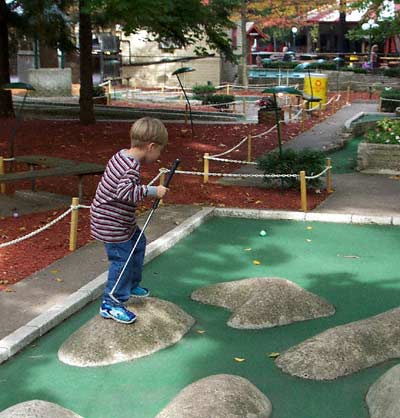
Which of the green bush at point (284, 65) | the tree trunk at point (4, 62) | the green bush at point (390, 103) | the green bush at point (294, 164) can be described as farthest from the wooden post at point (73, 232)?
the green bush at point (284, 65)

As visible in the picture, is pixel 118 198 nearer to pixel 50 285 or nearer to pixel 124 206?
pixel 124 206

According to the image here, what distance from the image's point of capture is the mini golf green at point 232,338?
4.89m

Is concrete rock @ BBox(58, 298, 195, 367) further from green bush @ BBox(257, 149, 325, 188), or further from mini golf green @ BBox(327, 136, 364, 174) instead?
mini golf green @ BBox(327, 136, 364, 174)

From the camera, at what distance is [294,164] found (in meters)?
11.6

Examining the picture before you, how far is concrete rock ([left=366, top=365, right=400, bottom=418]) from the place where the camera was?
4402 mm

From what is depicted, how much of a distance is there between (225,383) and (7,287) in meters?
3.04

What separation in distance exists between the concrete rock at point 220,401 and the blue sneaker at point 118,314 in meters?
1.03

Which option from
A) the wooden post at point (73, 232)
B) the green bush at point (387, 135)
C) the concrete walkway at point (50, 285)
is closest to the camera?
the concrete walkway at point (50, 285)

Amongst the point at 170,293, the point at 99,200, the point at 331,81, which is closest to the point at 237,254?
the point at 170,293

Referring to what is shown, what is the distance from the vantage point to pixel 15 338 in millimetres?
5652

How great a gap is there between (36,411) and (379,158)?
429 inches

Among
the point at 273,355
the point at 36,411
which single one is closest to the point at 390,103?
the point at 273,355

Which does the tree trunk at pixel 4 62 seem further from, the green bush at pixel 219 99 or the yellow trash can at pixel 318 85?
the yellow trash can at pixel 318 85

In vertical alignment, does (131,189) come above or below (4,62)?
below
